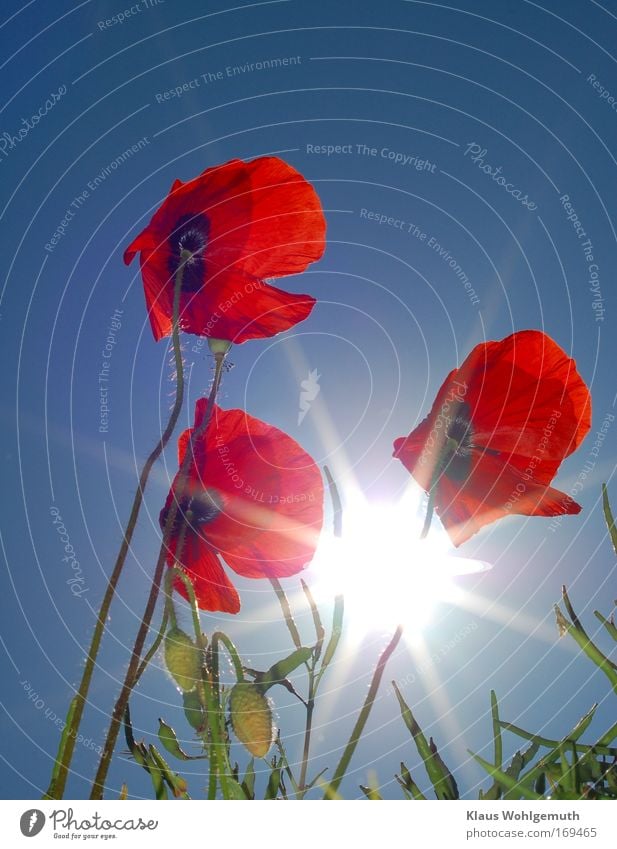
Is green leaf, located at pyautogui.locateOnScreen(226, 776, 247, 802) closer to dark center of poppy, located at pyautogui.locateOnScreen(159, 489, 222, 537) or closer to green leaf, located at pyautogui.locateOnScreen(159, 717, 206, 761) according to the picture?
green leaf, located at pyautogui.locateOnScreen(159, 717, 206, 761)

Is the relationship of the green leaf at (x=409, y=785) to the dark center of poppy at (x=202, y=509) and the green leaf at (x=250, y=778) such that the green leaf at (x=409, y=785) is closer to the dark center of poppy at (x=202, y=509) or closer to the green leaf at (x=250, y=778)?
the green leaf at (x=250, y=778)

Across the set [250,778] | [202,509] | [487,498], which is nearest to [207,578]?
[202,509]

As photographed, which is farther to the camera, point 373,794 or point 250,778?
point 250,778

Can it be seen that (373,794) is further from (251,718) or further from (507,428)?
(507,428)

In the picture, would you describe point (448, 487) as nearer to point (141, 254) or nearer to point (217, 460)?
point (217, 460)

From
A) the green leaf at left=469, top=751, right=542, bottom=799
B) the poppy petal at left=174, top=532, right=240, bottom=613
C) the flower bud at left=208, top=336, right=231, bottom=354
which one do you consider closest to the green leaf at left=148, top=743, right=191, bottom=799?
the poppy petal at left=174, top=532, right=240, bottom=613

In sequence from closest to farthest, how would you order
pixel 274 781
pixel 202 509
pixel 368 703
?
1. pixel 368 703
2. pixel 274 781
3. pixel 202 509
